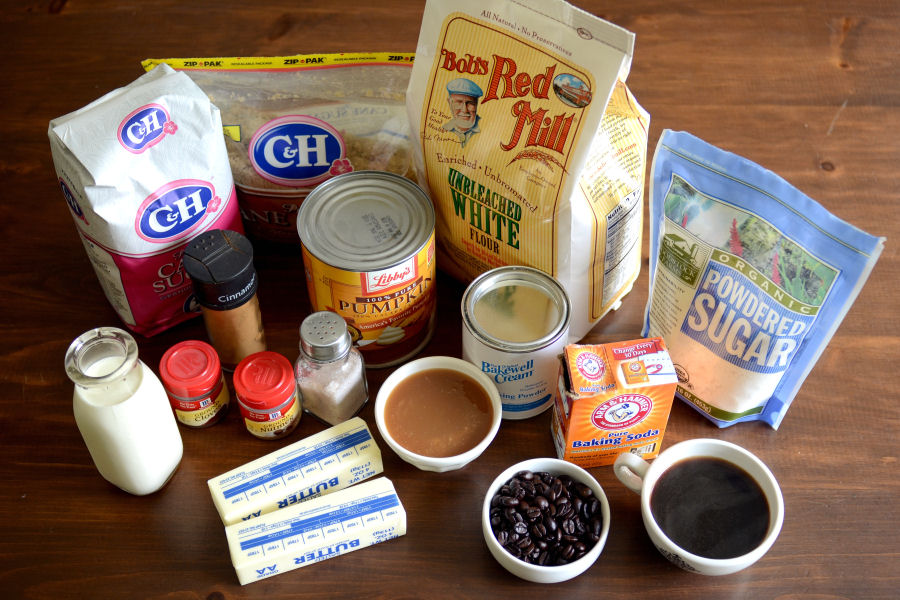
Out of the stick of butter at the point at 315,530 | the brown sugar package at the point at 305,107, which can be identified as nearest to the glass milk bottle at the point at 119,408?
the stick of butter at the point at 315,530

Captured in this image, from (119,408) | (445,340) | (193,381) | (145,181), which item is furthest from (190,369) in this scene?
(445,340)

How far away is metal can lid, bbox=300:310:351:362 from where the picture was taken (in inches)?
42.7

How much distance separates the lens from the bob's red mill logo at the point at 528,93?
1071mm

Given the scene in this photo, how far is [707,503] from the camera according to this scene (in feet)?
3.40

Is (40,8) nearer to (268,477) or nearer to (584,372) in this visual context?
(268,477)

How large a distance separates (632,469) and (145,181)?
69 centimetres

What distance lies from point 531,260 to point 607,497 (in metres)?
0.33

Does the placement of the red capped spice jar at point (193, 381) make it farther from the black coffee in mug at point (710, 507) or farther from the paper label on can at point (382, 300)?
the black coffee in mug at point (710, 507)

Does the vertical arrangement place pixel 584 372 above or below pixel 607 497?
above

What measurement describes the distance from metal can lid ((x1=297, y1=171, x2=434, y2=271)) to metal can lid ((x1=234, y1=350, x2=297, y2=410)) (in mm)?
145

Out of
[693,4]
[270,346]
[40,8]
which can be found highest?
[693,4]

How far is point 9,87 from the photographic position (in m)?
1.54

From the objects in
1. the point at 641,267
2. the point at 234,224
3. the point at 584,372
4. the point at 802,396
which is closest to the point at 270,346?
the point at 234,224

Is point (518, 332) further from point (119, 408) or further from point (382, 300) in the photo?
point (119, 408)
